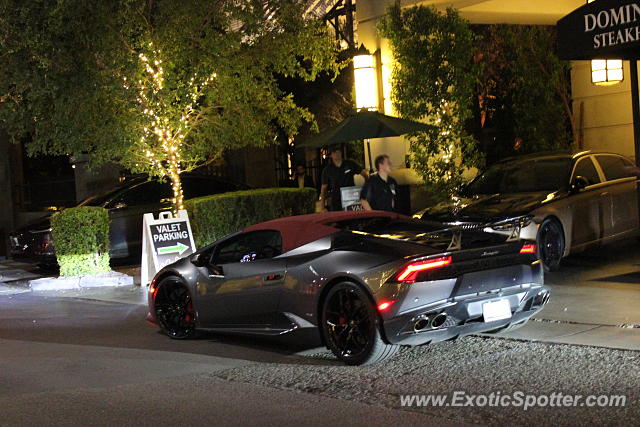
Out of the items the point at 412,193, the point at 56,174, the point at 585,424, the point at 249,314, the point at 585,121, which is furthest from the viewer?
the point at 56,174

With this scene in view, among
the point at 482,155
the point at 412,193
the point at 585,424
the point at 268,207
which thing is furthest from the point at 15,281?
the point at 585,424

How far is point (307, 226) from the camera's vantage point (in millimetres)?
8617

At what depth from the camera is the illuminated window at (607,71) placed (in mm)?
17094

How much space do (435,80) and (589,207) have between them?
3964 millimetres

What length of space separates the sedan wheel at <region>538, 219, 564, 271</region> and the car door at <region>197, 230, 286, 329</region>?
4.28 metres

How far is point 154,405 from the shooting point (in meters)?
6.95

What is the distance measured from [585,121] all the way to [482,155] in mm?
5283

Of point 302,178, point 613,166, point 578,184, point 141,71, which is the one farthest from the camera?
point 302,178

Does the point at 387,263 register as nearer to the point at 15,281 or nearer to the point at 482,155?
the point at 482,155

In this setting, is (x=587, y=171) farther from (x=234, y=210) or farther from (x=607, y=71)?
(x=234, y=210)

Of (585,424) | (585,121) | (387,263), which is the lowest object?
(585,424)

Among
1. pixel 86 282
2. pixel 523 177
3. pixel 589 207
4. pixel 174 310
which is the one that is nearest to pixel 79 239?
pixel 86 282

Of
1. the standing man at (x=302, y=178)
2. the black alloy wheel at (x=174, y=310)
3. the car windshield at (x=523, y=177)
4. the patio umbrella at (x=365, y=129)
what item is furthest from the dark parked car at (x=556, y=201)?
the standing man at (x=302, y=178)

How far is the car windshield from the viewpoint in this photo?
1291cm
